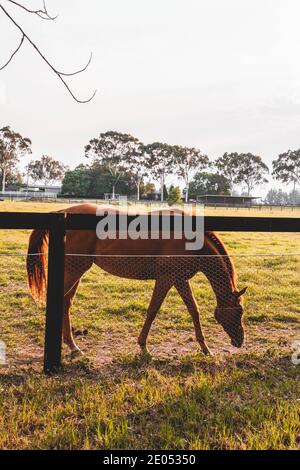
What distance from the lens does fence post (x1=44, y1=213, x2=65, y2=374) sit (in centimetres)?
327

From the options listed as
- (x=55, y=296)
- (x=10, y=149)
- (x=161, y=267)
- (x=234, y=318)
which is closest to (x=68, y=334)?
(x=55, y=296)

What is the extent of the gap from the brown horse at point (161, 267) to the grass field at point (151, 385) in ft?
1.09

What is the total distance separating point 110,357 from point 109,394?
0.86 m

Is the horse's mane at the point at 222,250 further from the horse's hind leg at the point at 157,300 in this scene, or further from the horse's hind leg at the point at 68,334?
the horse's hind leg at the point at 68,334

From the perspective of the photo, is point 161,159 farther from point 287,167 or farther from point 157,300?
point 157,300

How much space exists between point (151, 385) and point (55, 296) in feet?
3.69

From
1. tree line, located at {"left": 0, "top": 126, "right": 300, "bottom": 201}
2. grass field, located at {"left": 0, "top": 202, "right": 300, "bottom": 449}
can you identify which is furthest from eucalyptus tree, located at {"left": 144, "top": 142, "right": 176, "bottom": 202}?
grass field, located at {"left": 0, "top": 202, "right": 300, "bottom": 449}

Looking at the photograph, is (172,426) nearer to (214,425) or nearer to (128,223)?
(214,425)

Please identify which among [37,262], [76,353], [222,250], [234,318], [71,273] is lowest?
[76,353]

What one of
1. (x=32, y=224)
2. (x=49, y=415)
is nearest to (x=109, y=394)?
(x=49, y=415)

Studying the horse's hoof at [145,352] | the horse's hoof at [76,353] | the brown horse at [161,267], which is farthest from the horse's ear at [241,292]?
the horse's hoof at [76,353]

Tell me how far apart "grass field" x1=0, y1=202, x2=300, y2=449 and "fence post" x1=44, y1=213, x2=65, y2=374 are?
158 millimetres

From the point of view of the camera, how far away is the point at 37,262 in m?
3.97

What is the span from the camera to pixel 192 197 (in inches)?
3191
